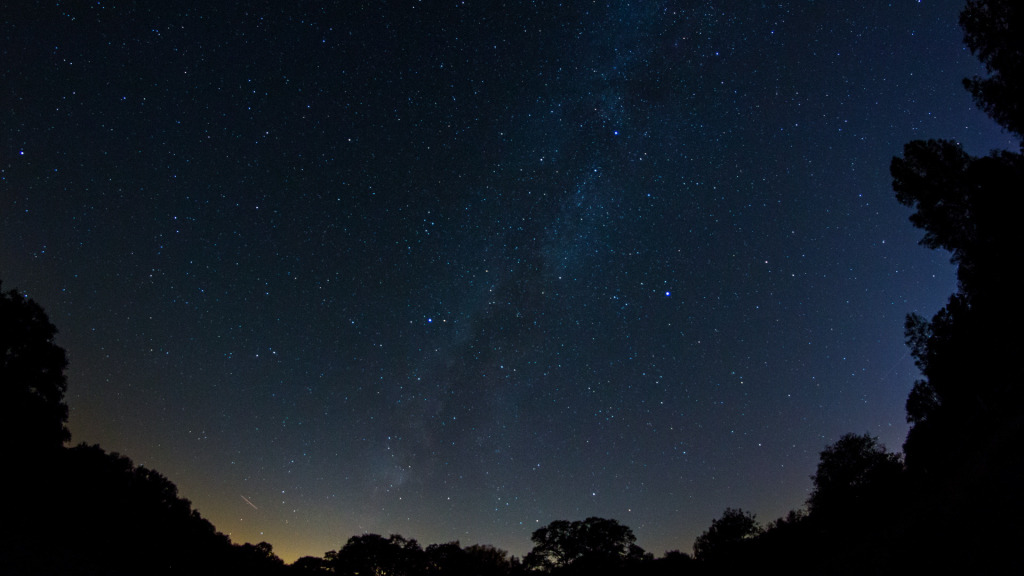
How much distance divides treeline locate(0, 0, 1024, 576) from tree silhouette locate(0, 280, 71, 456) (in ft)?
0.22

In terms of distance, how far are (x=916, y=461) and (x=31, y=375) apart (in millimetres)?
49150

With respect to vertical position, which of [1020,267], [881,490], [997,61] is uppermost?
[997,61]

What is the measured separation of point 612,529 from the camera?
53.1m

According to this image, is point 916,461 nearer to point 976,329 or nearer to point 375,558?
point 976,329

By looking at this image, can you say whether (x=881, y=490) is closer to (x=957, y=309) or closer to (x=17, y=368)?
(x=957, y=309)

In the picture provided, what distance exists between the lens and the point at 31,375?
74.9 ft

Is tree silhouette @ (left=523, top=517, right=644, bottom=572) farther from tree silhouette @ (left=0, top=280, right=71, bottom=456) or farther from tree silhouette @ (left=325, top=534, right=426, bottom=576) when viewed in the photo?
tree silhouette @ (left=0, top=280, right=71, bottom=456)

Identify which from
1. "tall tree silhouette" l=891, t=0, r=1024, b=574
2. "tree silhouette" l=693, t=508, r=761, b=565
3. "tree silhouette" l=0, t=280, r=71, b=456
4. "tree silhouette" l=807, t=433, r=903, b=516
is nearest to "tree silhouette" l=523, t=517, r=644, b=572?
"tree silhouette" l=693, t=508, r=761, b=565

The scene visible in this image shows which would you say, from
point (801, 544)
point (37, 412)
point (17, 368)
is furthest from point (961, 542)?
point (17, 368)

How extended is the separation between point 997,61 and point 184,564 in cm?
4475

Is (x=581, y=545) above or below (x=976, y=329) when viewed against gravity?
below

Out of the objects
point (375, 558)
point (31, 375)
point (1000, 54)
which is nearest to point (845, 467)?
point (1000, 54)

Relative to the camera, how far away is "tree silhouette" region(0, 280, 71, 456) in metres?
21.2

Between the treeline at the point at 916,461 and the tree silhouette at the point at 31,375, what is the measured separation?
0.07 meters
